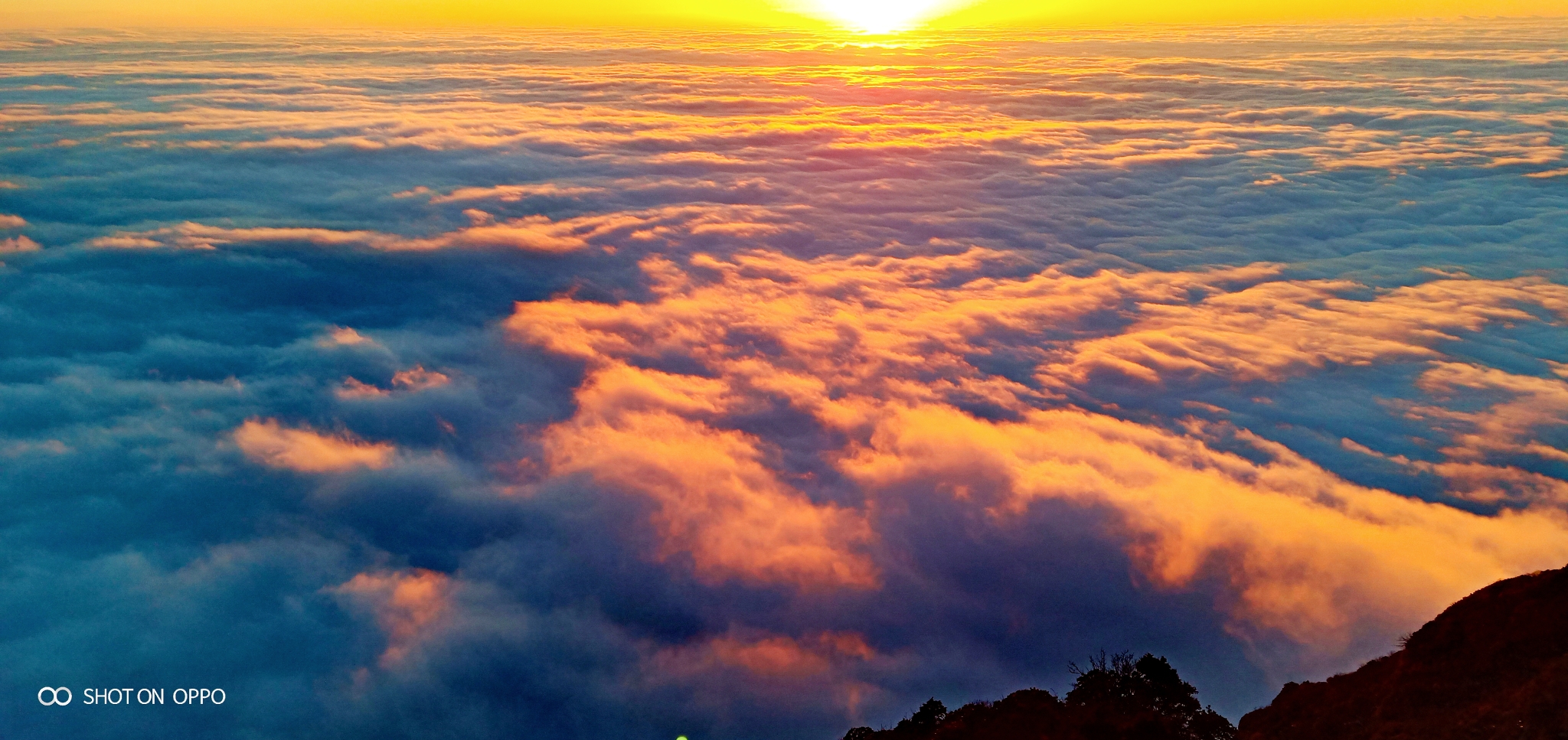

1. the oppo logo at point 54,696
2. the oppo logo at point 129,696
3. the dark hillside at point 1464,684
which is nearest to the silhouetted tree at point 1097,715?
the dark hillside at point 1464,684

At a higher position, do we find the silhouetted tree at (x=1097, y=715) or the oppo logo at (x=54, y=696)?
the oppo logo at (x=54, y=696)

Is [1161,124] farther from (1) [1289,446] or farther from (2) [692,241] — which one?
(1) [1289,446]

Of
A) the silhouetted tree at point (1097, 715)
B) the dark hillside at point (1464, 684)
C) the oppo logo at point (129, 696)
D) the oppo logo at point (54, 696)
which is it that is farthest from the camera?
the oppo logo at point (129, 696)

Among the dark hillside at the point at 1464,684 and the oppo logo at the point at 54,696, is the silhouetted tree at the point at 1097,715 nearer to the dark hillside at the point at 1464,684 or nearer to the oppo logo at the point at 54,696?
the dark hillside at the point at 1464,684

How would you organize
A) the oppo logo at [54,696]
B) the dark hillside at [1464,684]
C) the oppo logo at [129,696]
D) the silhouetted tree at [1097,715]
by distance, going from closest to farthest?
the dark hillside at [1464,684] → the silhouetted tree at [1097,715] → the oppo logo at [54,696] → the oppo logo at [129,696]

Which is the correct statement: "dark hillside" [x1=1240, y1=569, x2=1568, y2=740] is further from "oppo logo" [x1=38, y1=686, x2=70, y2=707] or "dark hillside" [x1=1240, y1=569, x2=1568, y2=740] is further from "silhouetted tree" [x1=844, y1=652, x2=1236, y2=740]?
"oppo logo" [x1=38, y1=686, x2=70, y2=707]

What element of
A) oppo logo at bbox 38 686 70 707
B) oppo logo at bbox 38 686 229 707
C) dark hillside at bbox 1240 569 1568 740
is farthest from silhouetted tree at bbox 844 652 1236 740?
oppo logo at bbox 38 686 70 707

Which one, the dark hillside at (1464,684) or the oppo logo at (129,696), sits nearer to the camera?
the dark hillside at (1464,684)

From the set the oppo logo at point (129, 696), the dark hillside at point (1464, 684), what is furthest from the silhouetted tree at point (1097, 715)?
the oppo logo at point (129, 696)

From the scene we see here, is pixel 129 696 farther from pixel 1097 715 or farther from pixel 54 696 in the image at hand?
pixel 1097 715

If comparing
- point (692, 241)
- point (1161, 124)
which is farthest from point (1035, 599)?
point (1161, 124)
